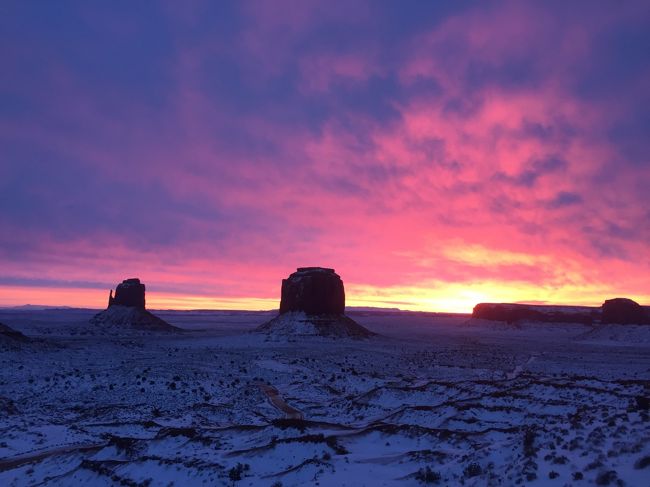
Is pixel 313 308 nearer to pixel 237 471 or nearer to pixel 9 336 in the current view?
pixel 9 336

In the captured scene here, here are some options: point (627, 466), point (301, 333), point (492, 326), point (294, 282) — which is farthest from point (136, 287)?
point (627, 466)

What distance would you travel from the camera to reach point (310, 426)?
18.0 metres

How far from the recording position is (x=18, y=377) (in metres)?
30.4

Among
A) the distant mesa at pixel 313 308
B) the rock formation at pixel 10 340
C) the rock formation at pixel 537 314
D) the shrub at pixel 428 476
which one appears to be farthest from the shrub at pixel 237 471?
the rock formation at pixel 537 314

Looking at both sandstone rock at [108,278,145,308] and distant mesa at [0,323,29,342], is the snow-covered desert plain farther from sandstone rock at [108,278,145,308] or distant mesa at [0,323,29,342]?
sandstone rock at [108,278,145,308]

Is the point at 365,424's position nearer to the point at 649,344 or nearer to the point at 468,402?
the point at 468,402

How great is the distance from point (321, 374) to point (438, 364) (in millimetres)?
11154

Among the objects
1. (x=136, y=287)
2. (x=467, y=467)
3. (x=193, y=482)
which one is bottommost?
(x=193, y=482)

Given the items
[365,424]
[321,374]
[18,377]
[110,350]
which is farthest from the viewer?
[110,350]

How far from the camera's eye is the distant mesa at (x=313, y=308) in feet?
247

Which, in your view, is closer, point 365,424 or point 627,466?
point 627,466

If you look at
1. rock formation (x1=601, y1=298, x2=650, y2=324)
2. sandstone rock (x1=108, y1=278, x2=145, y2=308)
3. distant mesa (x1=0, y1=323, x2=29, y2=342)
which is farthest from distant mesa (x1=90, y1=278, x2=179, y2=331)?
rock formation (x1=601, y1=298, x2=650, y2=324)

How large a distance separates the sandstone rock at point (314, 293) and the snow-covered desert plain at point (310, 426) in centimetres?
4293

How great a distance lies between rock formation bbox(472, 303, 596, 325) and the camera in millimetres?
127688
